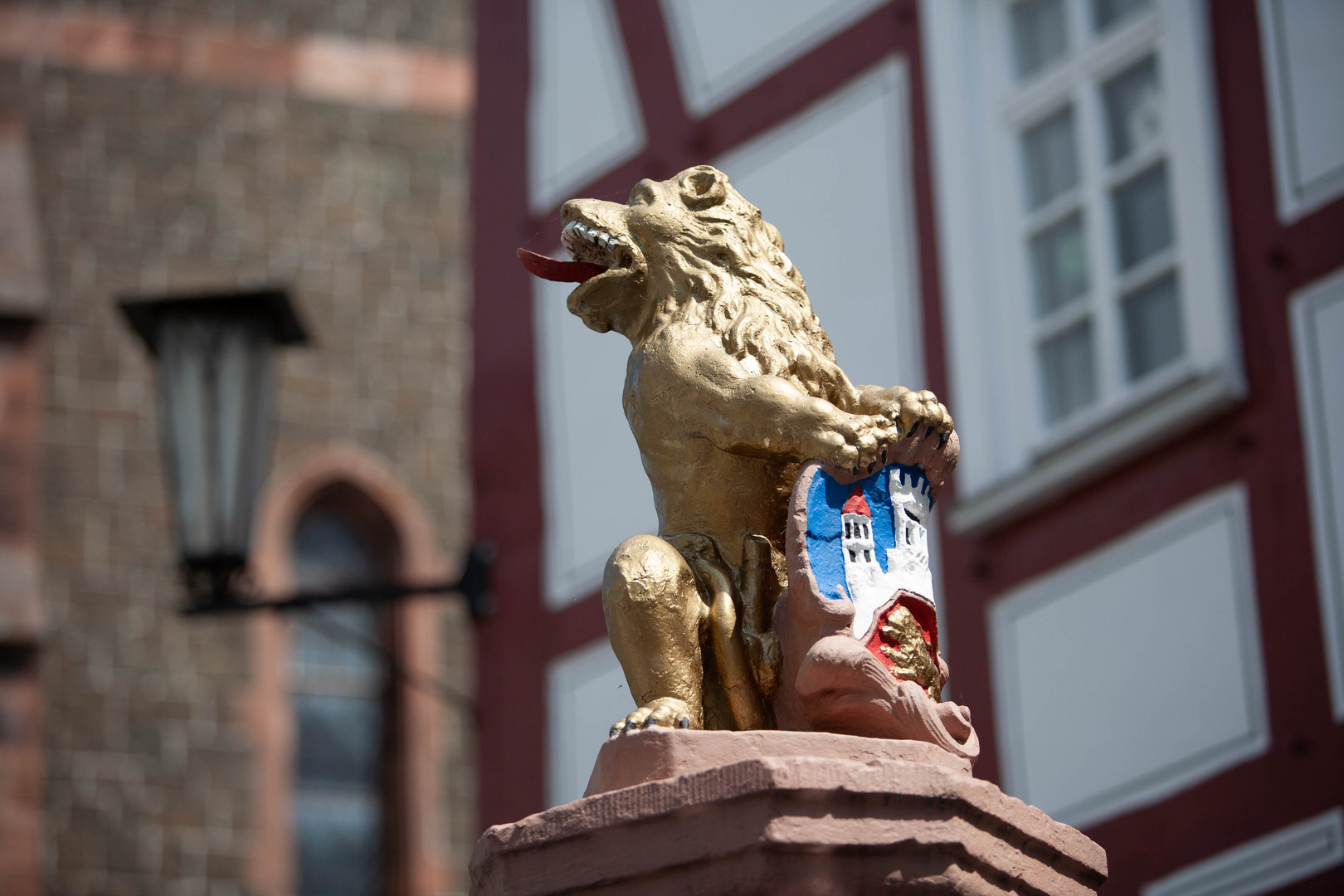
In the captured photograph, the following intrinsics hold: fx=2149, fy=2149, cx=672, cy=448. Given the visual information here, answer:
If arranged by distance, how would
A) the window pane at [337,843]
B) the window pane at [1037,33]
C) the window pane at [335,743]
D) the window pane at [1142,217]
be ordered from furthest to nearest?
the window pane at [335,743]
the window pane at [337,843]
the window pane at [1037,33]
the window pane at [1142,217]

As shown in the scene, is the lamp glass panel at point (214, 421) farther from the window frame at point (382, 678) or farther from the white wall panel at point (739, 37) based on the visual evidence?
the window frame at point (382, 678)

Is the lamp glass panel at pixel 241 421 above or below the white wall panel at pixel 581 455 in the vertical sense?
below

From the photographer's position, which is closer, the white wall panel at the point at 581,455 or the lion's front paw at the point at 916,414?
the lion's front paw at the point at 916,414

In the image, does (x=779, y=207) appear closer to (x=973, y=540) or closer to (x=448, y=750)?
(x=973, y=540)

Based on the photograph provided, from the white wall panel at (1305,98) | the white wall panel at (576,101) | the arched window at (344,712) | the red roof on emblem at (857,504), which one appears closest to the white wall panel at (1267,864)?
the white wall panel at (1305,98)

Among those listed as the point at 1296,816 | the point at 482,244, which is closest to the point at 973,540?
the point at 1296,816

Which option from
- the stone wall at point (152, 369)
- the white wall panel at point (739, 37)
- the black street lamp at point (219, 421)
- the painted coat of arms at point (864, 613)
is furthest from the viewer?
the stone wall at point (152, 369)

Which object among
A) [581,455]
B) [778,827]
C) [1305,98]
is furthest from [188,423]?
[778,827]

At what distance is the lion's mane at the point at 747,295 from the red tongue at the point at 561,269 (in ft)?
0.41

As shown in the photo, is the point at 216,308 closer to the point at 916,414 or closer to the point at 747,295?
the point at 747,295

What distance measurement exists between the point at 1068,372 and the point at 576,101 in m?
2.68

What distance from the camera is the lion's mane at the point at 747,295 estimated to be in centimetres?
298

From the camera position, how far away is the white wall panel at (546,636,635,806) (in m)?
7.17

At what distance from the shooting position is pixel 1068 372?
20.7 ft
